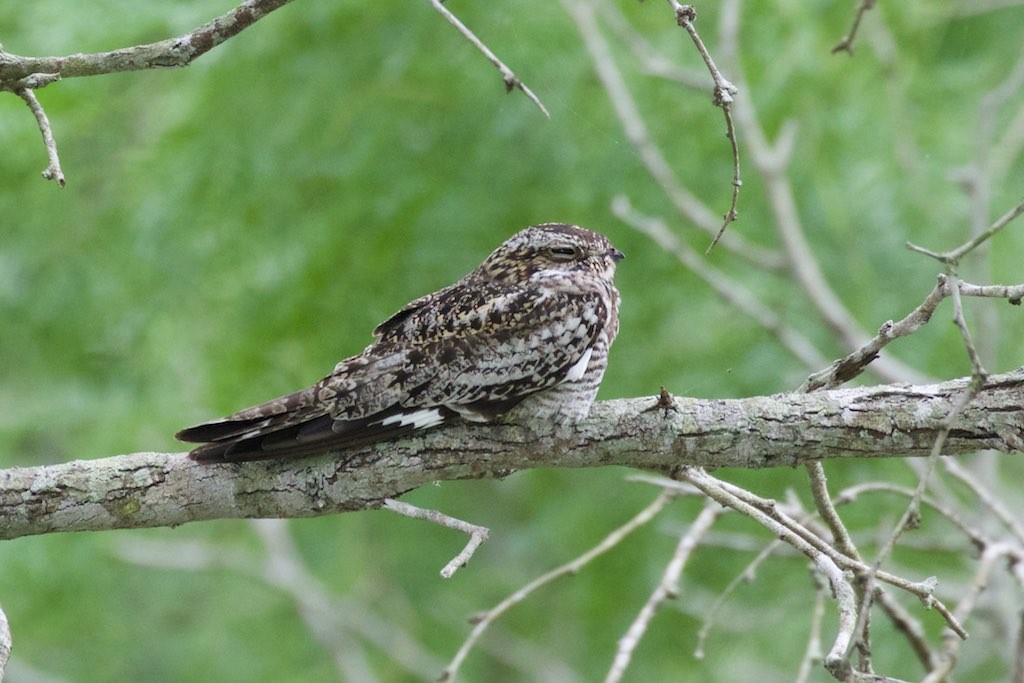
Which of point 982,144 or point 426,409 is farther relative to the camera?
point 982,144

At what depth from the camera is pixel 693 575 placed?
716 centimetres

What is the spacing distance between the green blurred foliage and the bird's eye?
2.01 m

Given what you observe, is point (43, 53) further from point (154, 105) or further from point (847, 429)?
point (847, 429)

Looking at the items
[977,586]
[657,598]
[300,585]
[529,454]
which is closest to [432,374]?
[529,454]

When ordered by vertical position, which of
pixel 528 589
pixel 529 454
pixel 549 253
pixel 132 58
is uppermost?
pixel 549 253

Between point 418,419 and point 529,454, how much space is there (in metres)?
0.32

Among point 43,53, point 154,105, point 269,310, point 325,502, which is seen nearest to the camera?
point 325,502

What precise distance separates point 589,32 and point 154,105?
98.0 inches

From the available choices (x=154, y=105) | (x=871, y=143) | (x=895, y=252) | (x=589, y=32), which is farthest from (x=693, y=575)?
(x=154, y=105)

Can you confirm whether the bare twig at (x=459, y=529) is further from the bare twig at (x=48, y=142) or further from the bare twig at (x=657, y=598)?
the bare twig at (x=48, y=142)

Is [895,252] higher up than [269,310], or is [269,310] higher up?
[895,252]

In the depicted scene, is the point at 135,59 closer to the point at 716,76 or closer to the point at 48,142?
the point at 48,142

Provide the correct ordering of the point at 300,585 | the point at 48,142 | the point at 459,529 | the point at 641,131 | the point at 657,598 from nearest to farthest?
the point at 48,142
the point at 459,529
the point at 657,598
the point at 641,131
the point at 300,585

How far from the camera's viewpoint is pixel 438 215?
19.6ft
